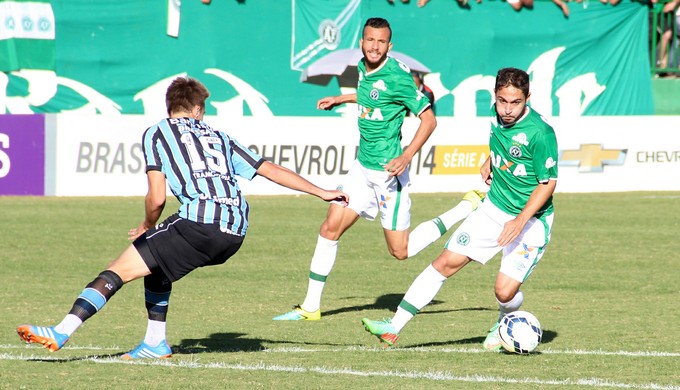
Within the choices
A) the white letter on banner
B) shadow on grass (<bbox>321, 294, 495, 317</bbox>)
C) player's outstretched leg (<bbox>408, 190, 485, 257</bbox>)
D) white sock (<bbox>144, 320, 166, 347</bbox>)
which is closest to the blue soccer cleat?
white sock (<bbox>144, 320, 166, 347</bbox>)

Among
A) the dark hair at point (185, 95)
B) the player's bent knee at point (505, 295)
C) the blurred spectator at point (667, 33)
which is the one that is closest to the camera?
the dark hair at point (185, 95)

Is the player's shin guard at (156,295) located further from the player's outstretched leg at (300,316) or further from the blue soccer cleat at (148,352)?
the player's outstretched leg at (300,316)

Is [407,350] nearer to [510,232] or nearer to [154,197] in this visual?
[510,232]

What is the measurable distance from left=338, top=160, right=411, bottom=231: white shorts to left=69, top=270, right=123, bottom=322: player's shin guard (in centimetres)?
313

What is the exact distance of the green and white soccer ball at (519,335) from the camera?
760cm

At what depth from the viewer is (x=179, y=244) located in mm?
6855

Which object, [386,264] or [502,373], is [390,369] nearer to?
[502,373]

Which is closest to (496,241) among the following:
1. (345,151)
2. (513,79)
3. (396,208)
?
(513,79)

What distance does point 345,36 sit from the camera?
2602 centimetres

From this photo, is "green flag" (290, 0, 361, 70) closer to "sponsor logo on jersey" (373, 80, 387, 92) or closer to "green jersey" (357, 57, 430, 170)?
"green jersey" (357, 57, 430, 170)

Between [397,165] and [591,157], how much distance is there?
554 inches

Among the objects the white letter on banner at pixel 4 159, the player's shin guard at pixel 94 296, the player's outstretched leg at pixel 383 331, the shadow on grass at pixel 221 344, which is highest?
the player's shin guard at pixel 94 296

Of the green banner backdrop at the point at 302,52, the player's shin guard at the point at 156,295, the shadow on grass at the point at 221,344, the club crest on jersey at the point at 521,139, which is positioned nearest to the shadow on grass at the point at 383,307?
the shadow on grass at the point at 221,344

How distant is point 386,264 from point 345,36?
13.7 metres
